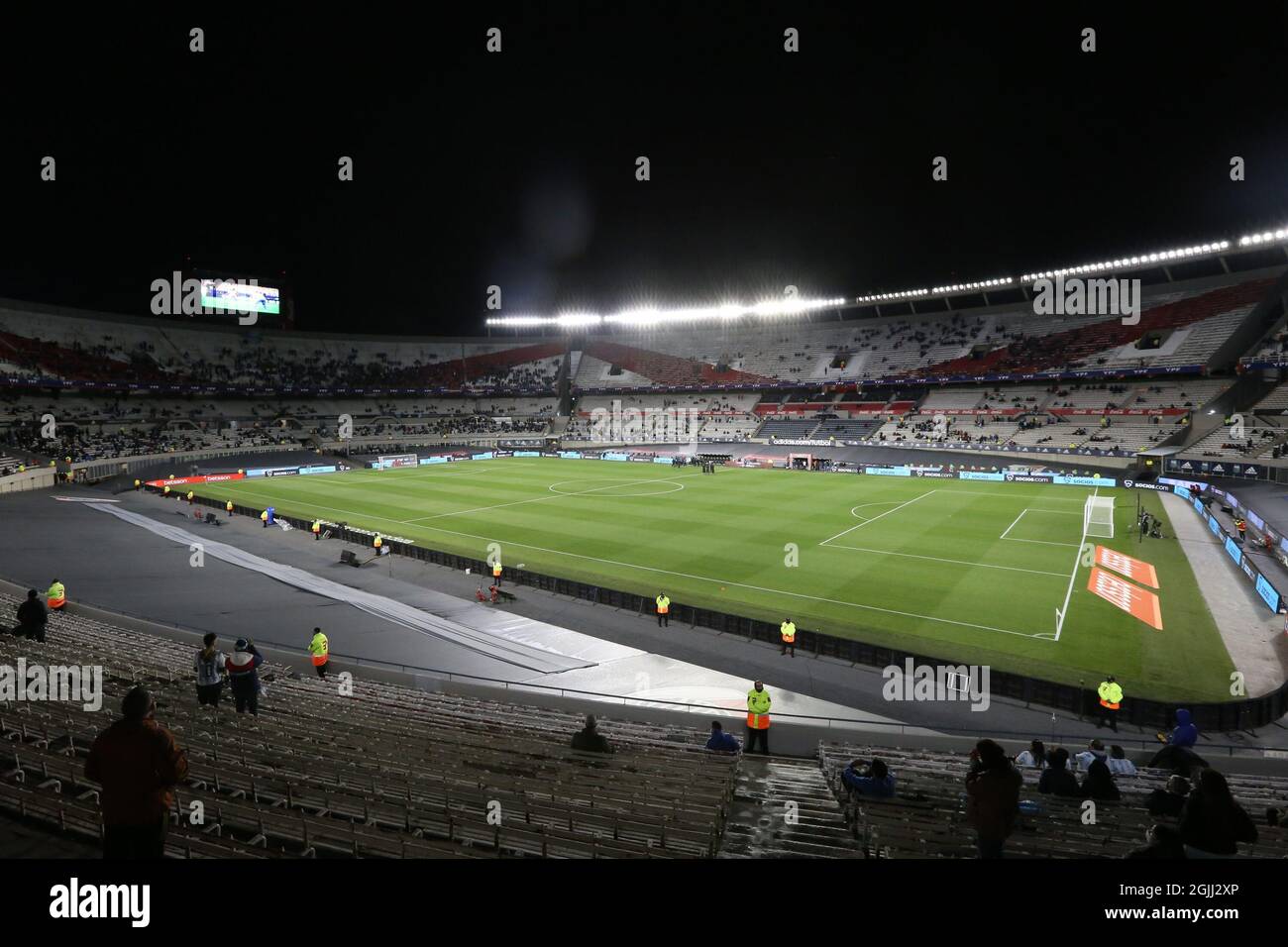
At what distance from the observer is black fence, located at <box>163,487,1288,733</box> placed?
1262 centimetres

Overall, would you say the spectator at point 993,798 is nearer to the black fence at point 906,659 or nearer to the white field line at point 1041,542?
the black fence at point 906,659

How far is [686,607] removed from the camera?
18.7 m

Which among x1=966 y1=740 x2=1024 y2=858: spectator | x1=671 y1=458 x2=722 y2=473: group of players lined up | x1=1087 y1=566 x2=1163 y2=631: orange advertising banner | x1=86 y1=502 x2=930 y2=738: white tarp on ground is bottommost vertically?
x1=86 y1=502 x2=930 y2=738: white tarp on ground

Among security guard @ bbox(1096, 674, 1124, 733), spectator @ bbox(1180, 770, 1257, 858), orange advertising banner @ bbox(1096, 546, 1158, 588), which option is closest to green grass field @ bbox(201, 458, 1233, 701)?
orange advertising banner @ bbox(1096, 546, 1158, 588)

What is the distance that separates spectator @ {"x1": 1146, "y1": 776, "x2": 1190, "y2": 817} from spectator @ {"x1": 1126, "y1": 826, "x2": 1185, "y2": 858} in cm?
A: 344

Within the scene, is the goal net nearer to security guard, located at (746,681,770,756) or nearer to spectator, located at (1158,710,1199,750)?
spectator, located at (1158,710,1199,750)

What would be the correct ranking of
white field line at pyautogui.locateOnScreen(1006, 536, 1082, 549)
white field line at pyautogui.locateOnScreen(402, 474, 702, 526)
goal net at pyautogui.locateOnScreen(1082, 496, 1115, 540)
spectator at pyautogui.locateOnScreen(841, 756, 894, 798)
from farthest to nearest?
white field line at pyautogui.locateOnScreen(402, 474, 702, 526), goal net at pyautogui.locateOnScreen(1082, 496, 1115, 540), white field line at pyautogui.locateOnScreen(1006, 536, 1082, 549), spectator at pyautogui.locateOnScreen(841, 756, 894, 798)

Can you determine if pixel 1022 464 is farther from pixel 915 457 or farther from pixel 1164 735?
pixel 1164 735

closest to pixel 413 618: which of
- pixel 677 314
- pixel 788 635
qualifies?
pixel 788 635

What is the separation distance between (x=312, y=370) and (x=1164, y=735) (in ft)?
307

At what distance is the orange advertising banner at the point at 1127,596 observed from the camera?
62.0 feet

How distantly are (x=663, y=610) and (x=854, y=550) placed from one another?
1166cm

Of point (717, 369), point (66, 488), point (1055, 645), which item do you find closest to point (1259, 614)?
point (1055, 645)
